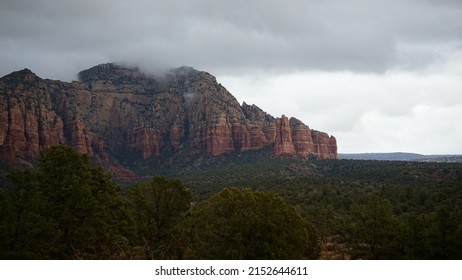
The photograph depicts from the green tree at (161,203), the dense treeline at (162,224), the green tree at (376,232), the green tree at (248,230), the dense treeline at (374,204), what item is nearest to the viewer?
the dense treeline at (162,224)

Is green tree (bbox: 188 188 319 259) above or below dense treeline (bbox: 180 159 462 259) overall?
above

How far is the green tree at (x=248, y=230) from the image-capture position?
19.0m

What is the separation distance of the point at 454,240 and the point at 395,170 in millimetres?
76642

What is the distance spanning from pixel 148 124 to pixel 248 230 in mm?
178481

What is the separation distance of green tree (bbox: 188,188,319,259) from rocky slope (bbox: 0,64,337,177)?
121 meters

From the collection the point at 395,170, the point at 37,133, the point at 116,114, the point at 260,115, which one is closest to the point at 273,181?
the point at 395,170

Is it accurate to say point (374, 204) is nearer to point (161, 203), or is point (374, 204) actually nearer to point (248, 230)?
point (248, 230)

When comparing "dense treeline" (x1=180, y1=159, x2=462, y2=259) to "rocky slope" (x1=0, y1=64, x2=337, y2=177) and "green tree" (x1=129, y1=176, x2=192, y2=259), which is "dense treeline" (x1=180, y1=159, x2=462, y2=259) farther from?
"rocky slope" (x1=0, y1=64, x2=337, y2=177)

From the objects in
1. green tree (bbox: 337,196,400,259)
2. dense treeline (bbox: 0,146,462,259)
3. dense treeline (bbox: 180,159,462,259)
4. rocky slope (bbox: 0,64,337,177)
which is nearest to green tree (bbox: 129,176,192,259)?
dense treeline (bbox: 0,146,462,259)

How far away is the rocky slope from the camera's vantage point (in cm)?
13925

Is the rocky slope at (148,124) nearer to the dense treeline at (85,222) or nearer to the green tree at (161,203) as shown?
the green tree at (161,203)

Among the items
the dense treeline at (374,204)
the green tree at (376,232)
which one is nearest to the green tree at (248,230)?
the green tree at (376,232)

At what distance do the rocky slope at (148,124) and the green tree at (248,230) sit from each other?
121 metres

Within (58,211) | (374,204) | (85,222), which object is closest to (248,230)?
(85,222)
